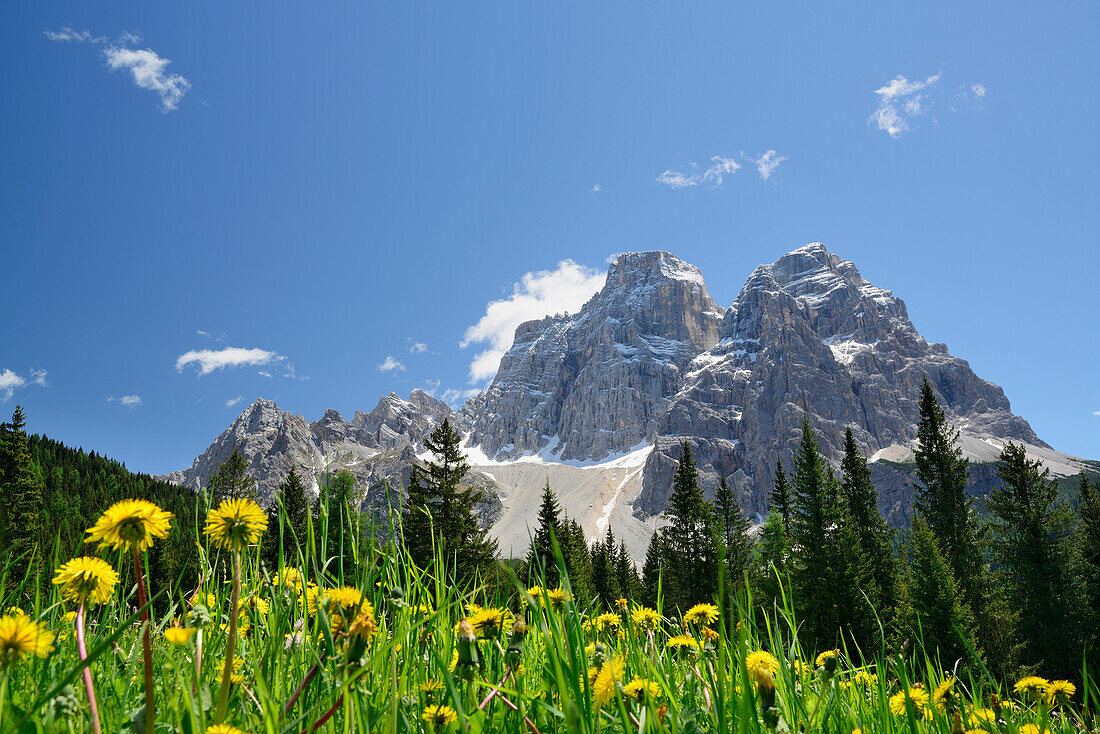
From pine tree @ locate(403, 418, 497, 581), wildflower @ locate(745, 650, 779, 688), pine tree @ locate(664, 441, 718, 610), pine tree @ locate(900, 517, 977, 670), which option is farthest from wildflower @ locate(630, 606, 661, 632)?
pine tree @ locate(664, 441, 718, 610)

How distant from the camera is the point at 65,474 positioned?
109 metres

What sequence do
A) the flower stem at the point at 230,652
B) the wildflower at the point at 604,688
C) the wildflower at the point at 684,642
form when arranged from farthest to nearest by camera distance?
1. the wildflower at the point at 684,642
2. the wildflower at the point at 604,688
3. the flower stem at the point at 230,652

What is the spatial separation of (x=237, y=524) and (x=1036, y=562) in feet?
127

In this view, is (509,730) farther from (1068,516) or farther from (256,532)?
(1068,516)

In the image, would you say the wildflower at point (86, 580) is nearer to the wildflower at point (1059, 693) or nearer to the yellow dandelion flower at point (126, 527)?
the yellow dandelion flower at point (126, 527)

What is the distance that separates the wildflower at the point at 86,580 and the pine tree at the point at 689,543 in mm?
37104

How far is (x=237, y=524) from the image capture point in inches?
46.0

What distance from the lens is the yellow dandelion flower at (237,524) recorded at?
114 cm

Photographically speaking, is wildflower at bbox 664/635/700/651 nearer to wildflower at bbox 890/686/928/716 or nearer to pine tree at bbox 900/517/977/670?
Answer: wildflower at bbox 890/686/928/716

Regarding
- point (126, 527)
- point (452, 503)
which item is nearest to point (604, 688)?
point (126, 527)

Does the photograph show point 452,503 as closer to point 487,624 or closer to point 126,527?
point 487,624

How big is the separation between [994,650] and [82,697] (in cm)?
3438

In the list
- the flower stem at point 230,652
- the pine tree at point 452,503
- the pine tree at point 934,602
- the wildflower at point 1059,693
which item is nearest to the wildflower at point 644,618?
the wildflower at point 1059,693

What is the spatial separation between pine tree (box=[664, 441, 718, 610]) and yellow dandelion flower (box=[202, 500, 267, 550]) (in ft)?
122
